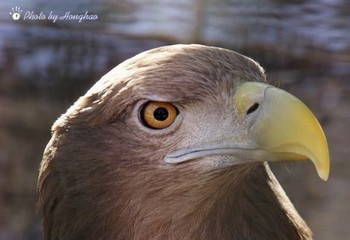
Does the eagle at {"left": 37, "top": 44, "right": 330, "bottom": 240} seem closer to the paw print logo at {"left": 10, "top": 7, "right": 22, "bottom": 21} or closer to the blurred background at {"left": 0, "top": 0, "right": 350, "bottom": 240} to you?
the blurred background at {"left": 0, "top": 0, "right": 350, "bottom": 240}

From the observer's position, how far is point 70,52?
6652 millimetres

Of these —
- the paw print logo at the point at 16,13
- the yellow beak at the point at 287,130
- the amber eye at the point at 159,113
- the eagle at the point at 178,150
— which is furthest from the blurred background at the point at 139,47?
the yellow beak at the point at 287,130

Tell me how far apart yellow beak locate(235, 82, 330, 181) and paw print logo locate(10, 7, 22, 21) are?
404 centimetres

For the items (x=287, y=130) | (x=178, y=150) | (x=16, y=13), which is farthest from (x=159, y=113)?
(x=16, y=13)

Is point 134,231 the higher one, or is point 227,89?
point 227,89

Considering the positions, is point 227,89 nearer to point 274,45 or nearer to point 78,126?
point 78,126

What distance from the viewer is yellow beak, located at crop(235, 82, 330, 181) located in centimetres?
270

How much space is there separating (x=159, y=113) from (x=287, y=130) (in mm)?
403

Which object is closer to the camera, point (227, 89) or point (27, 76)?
point (227, 89)

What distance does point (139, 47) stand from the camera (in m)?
6.62

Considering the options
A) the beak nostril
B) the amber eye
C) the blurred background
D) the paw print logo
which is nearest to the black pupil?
the amber eye

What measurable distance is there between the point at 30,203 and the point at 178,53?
282 cm

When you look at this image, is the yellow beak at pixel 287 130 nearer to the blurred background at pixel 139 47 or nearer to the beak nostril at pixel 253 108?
the beak nostril at pixel 253 108

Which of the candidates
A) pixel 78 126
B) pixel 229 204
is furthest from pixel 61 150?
pixel 229 204
